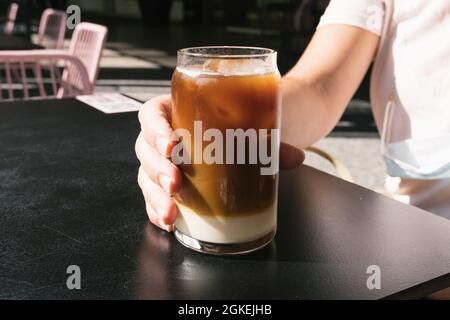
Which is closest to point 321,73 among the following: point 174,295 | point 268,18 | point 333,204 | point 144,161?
point 333,204

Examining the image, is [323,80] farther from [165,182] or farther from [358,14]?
[165,182]

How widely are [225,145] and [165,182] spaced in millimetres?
70

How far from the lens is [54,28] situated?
11.9 ft

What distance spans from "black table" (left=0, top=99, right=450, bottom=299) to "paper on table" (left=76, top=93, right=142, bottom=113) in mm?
350

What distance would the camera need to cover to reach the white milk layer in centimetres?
49

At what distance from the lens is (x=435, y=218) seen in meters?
0.59

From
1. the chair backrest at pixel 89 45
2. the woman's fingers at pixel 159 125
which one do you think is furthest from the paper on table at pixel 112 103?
the chair backrest at pixel 89 45

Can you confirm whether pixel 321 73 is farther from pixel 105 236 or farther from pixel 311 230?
pixel 105 236

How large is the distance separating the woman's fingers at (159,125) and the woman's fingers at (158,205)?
0.04 metres

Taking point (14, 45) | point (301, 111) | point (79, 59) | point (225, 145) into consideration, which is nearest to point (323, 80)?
point (301, 111)

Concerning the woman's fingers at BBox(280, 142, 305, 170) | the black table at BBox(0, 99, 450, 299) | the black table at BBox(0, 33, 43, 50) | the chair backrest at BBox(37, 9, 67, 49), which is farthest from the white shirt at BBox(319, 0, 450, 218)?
the chair backrest at BBox(37, 9, 67, 49)

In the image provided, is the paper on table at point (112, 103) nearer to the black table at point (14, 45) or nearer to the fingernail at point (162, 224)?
the fingernail at point (162, 224)

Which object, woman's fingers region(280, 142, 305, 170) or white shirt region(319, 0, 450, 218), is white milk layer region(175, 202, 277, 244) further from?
white shirt region(319, 0, 450, 218)
